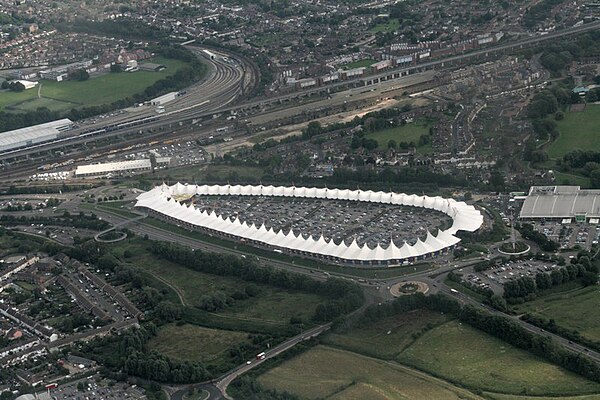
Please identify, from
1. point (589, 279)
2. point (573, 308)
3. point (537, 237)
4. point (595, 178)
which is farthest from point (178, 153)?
point (573, 308)

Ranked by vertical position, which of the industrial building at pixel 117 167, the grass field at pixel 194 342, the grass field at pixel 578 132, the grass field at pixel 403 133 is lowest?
the grass field at pixel 194 342

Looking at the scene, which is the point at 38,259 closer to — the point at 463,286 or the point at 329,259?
the point at 329,259

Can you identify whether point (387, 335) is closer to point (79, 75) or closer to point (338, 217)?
point (338, 217)

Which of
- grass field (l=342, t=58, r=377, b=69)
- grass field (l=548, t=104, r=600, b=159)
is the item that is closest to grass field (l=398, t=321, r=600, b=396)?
grass field (l=548, t=104, r=600, b=159)

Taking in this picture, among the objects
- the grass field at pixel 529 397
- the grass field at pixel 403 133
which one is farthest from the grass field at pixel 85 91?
the grass field at pixel 529 397

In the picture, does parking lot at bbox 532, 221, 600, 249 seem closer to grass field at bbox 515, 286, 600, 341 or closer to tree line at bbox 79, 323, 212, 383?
grass field at bbox 515, 286, 600, 341

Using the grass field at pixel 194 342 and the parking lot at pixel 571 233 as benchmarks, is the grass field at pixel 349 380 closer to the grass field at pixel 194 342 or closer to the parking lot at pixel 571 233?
the grass field at pixel 194 342
